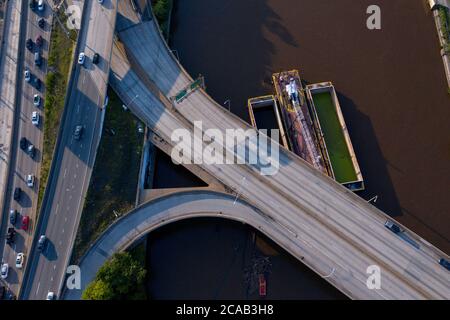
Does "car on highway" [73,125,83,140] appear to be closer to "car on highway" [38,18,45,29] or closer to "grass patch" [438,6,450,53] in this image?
"car on highway" [38,18,45,29]

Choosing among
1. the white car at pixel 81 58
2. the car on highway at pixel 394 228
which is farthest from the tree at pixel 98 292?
the car on highway at pixel 394 228

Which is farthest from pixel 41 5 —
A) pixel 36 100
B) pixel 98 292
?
pixel 98 292

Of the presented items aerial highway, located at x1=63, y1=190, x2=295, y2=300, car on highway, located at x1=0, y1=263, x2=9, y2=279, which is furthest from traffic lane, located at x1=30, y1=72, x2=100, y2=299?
car on highway, located at x1=0, y1=263, x2=9, y2=279

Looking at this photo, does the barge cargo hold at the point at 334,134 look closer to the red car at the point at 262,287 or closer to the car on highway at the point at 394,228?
the car on highway at the point at 394,228

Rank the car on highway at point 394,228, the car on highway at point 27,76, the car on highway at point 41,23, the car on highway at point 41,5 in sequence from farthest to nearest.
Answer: the car on highway at point 41,5 < the car on highway at point 41,23 < the car on highway at point 27,76 < the car on highway at point 394,228

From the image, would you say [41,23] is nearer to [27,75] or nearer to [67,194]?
[27,75]
